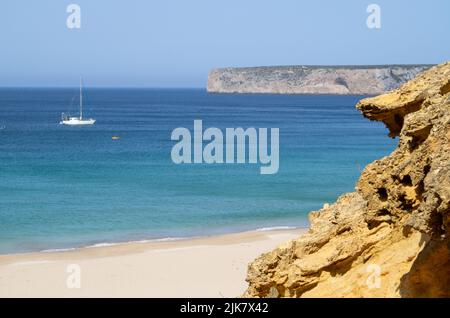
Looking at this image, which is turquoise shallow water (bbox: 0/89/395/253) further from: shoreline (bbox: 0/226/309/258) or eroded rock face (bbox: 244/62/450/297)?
eroded rock face (bbox: 244/62/450/297)

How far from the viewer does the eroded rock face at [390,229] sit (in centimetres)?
785

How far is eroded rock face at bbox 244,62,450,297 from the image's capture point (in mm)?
7852

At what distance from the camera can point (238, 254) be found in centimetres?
2655

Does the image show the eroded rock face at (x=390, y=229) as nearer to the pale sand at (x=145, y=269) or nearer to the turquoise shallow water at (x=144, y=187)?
the pale sand at (x=145, y=269)

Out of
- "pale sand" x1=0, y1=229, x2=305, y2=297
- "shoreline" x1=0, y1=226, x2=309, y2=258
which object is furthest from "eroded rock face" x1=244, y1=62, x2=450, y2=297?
"shoreline" x1=0, y1=226, x2=309, y2=258

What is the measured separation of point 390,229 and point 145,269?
16074 millimetres

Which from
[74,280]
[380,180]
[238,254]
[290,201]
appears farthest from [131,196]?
[380,180]

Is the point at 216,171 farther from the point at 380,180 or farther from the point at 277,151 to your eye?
the point at 380,180

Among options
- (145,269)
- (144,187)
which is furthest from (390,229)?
(144,187)

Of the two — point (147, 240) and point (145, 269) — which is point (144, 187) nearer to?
point (147, 240)

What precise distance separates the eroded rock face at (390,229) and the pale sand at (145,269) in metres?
10.1

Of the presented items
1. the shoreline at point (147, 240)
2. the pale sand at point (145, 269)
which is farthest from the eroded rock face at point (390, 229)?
the shoreline at point (147, 240)

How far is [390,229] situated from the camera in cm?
912
